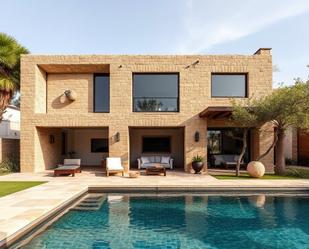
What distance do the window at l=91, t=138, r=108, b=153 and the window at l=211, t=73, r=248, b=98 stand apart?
28.8 feet

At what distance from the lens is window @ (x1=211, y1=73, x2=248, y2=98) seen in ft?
53.4

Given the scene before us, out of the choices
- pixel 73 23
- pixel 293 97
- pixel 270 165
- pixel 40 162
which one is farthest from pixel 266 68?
pixel 40 162

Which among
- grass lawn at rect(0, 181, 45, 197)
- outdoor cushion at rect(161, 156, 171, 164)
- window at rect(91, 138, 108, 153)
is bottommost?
grass lawn at rect(0, 181, 45, 197)

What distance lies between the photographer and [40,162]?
16.4 meters

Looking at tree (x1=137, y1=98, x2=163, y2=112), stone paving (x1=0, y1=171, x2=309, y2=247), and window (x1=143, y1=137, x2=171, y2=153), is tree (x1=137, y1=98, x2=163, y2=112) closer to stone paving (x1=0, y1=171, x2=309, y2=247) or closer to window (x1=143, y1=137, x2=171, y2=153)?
window (x1=143, y1=137, x2=171, y2=153)

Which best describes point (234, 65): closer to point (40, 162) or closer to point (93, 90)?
point (93, 90)

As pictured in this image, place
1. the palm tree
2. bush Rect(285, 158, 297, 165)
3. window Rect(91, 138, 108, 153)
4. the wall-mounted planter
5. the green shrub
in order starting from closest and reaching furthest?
1. the green shrub
2. the palm tree
3. the wall-mounted planter
4. window Rect(91, 138, 108, 153)
5. bush Rect(285, 158, 297, 165)

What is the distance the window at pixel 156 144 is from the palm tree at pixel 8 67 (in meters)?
8.93

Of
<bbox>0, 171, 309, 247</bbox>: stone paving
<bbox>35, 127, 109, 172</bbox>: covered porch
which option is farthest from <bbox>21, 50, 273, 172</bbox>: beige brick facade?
<bbox>0, 171, 309, 247</bbox>: stone paving

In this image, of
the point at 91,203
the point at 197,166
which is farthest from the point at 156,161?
the point at 91,203

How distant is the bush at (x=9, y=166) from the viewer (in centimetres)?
1527

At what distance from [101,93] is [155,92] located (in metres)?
3.43

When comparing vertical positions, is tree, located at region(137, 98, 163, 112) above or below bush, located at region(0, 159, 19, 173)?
above

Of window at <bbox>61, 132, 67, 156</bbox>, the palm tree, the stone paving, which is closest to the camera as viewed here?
the stone paving
